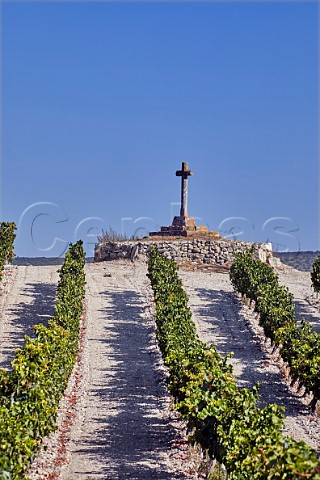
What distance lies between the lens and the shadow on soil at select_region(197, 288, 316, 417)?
1836cm

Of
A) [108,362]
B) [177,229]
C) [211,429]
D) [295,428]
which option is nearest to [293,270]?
[177,229]

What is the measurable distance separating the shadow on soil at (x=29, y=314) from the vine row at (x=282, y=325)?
22.6 ft

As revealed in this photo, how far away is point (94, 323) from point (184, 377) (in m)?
11.6

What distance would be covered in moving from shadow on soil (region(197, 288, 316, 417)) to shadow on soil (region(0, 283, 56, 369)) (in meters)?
5.50

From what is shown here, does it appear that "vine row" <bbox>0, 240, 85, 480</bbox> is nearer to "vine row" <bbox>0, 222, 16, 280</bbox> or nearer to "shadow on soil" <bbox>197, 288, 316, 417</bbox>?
"shadow on soil" <bbox>197, 288, 316, 417</bbox>

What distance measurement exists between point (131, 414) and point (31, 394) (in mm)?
3836

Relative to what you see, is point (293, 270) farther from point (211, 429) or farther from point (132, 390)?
point (211, 429)

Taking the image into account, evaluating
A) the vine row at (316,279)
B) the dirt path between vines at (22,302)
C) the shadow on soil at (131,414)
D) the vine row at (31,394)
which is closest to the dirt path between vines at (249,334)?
the vine row at (316,279)

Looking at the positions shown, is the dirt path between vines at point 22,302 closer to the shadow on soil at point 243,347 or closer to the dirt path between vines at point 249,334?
the dirt path between vines at point 249,334

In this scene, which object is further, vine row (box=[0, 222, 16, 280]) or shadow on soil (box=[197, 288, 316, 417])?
vine row (box=[0, 222, 16, 280])

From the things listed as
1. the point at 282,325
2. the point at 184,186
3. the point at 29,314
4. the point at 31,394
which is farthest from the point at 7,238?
the point at 31,394

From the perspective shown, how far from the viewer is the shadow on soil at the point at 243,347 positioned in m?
18.4

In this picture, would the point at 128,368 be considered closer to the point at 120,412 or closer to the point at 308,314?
the point at 120,412

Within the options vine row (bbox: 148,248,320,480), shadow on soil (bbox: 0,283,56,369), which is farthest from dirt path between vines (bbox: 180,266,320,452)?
shadow on soil (bbox: 0,283,56,369)
